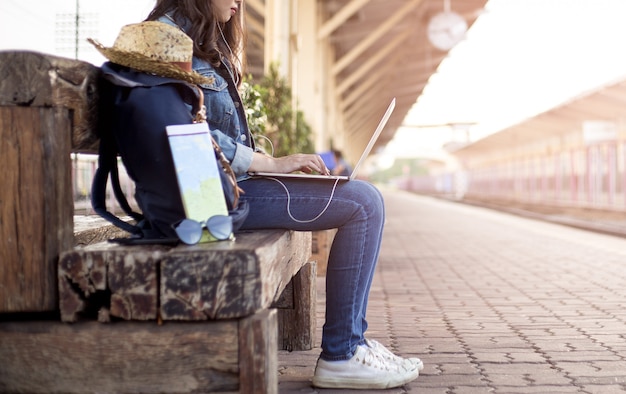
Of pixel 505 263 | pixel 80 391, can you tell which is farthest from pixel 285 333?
pixel 505 263

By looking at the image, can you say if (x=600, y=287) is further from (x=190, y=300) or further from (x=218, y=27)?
(x=190, y=300)

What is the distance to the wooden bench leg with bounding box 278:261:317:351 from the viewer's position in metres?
3.08

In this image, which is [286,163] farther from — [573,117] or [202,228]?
[573,117]

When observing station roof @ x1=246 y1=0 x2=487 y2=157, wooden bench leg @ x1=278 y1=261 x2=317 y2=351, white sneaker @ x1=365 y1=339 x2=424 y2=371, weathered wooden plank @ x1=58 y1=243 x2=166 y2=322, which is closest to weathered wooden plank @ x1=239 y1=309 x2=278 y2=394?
weathered wooden plank @ x1=58 y1=243 x2=166 y2=322

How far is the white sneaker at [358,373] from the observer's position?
2457mm

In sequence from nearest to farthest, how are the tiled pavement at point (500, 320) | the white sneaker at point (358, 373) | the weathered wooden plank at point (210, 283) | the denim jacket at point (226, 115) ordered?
the weathered wooden plank at point (210, 283)
the denim jacket at point (226, 115)
the white sneaker at point (358, 373)
the tiled pavement at point (500, 320)

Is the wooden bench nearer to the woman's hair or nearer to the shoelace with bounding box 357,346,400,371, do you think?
the woman's hair

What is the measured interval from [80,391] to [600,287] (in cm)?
446

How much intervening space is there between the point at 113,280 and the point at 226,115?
76 cm

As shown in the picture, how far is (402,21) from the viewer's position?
73.2ft

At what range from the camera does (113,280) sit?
64.4 inches

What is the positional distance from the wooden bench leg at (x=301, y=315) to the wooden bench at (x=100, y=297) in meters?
1.38

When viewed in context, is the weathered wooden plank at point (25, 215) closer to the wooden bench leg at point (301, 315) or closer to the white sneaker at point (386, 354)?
the white sneaker at point (386, 354)

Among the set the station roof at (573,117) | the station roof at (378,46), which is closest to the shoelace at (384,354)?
the station roof at (378,46)
